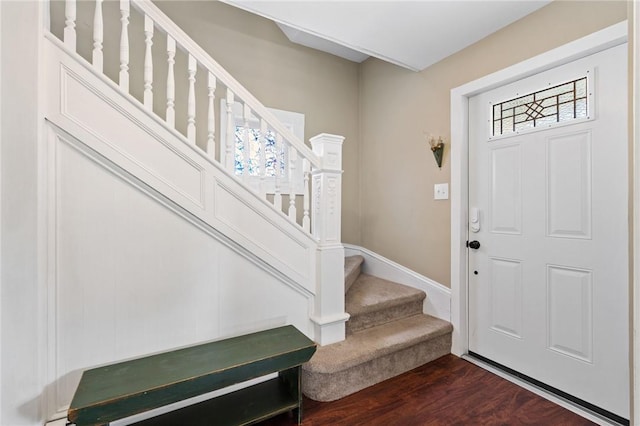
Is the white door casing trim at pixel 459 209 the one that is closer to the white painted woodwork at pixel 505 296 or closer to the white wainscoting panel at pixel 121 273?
the white painted woodwork at pixel 505 296

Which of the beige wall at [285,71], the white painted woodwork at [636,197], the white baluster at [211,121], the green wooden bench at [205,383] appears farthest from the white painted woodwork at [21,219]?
the white painted woodwork at [636,197]

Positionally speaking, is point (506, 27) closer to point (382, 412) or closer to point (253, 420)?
point (382, 412)

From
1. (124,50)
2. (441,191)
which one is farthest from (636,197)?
(124,50)

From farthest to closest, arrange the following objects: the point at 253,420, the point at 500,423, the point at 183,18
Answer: the point at 183,18, the point at 500,423, the point at 253,420

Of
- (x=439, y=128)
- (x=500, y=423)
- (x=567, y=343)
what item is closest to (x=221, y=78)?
(x=439, y=128)

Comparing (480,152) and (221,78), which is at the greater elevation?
(221,78)

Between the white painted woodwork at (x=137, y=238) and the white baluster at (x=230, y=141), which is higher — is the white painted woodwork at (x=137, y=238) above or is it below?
below

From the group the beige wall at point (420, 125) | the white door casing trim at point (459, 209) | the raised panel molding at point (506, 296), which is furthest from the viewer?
the white door casing trim at point (459, 209)

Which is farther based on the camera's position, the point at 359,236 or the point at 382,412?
the point at 359,236

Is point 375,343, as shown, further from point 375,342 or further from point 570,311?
point 570,311

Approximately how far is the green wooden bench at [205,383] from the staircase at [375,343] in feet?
0.74

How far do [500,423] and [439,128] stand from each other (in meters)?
2.07

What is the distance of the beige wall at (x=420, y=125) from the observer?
181 cm

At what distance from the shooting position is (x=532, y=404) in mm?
1724
